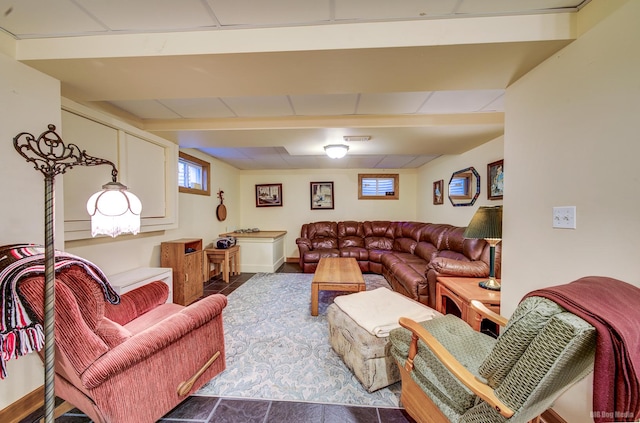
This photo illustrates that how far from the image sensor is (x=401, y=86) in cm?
160

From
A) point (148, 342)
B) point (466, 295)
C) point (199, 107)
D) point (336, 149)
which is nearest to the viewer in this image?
point (148, 342)

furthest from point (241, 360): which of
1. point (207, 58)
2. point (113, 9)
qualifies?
point (113, 9)

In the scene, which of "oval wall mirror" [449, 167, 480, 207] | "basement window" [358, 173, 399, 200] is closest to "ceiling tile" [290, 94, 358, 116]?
"oval wall mirror" [449, 167, 480, 207]

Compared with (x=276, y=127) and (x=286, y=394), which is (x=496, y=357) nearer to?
(x=286, y=394)

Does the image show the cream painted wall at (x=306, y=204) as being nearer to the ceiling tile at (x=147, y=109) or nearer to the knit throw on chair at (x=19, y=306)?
the ceiling tile at (x=147, y=109)

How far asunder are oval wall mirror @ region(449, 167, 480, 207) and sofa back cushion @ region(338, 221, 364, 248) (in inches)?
76.7

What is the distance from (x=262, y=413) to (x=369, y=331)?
847 millimetres

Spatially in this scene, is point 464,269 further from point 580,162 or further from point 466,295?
point 580,162

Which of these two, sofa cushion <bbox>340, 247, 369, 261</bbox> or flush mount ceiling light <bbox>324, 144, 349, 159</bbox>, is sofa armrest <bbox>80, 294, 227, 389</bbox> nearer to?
flush mount ceiling light <bbox>324, 144, 349, 159</bbox>

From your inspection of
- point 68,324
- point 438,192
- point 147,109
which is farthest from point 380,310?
point 438,192

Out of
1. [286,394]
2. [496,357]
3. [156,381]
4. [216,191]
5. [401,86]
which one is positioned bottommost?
[286,394]

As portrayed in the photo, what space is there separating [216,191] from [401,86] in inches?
152

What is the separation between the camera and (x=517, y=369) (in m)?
0.74

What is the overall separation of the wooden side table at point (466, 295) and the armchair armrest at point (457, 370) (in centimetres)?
82
